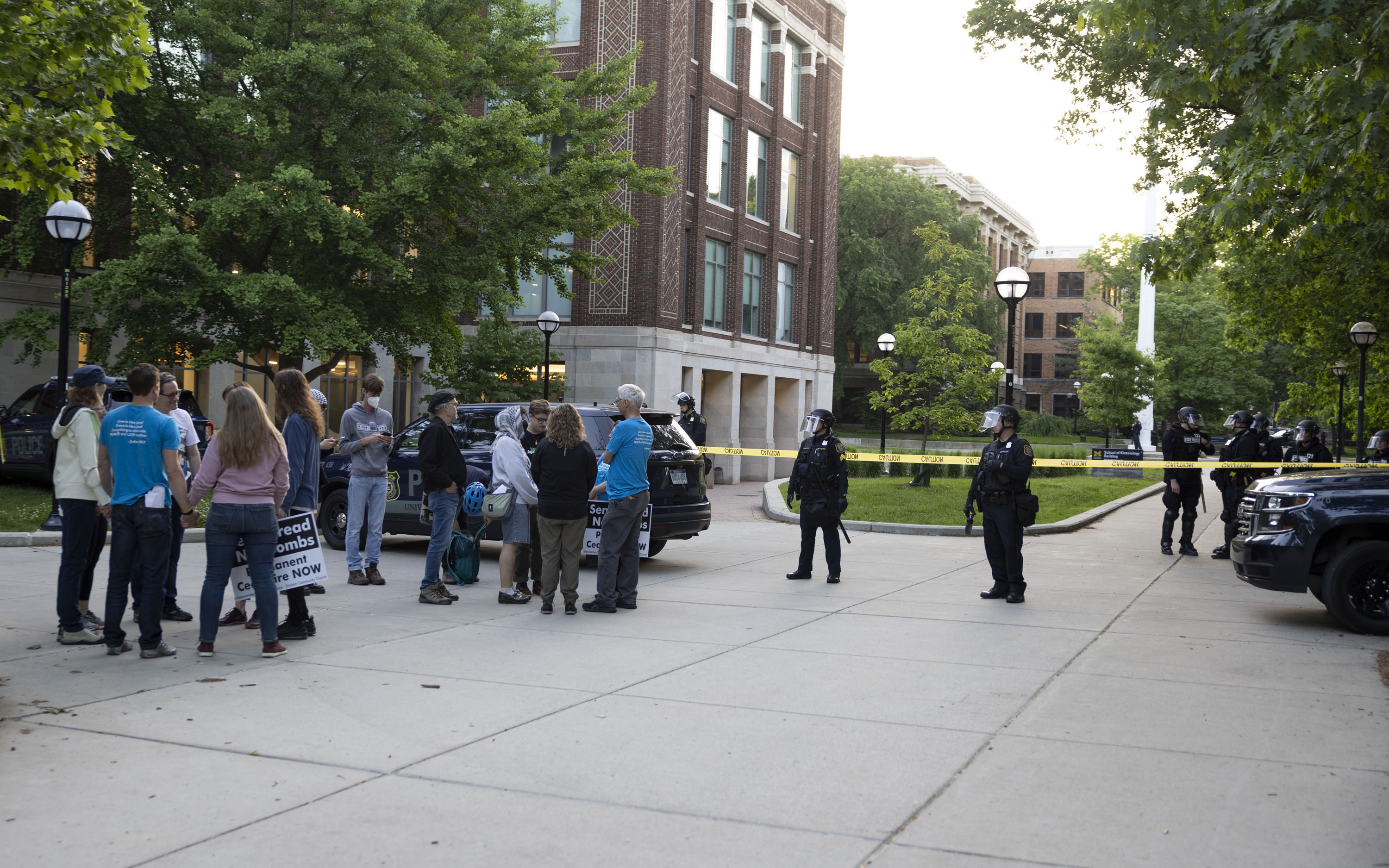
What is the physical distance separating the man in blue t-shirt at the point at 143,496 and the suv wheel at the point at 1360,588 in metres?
8.91

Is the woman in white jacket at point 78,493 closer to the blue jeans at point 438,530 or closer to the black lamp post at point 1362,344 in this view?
the blue jeans at point 438,530

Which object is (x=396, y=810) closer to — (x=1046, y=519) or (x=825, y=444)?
(x=825, y=444)

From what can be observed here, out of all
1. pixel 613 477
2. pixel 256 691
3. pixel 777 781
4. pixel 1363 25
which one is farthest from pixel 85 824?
pixel 1363 25

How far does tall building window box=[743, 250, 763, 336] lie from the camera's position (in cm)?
3647

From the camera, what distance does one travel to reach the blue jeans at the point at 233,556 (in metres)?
7.49

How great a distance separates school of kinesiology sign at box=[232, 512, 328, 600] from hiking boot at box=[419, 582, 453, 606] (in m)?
1.77

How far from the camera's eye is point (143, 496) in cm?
750

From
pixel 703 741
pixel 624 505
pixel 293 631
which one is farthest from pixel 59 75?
pixel 703 741

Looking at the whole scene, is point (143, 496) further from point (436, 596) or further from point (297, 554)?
point (436, 596)

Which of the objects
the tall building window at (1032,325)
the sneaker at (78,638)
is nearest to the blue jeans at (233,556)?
the sneaker at (78,638)

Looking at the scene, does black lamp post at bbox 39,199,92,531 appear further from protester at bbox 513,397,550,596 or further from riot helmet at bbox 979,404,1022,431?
riot helmet at bbox 979,404,1022,431

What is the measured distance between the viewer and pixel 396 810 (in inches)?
183

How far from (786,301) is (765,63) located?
25.3 feet

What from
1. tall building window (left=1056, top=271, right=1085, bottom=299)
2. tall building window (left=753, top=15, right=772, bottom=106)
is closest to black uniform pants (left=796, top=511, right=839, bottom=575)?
tall building window (left=753, top=15, right=772, bottom=106)
